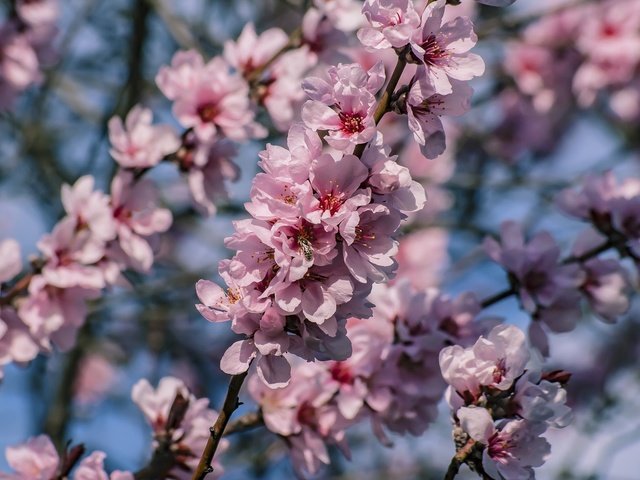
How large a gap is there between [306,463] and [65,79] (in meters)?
2.64

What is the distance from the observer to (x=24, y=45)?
122 inches

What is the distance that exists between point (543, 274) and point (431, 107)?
32.3 inches

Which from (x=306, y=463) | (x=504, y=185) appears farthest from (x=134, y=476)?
(x=504, y=185)

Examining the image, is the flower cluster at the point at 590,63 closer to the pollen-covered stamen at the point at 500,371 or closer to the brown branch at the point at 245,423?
the brown branch at the point at 245,423

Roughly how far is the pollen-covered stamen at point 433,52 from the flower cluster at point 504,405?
51 cm

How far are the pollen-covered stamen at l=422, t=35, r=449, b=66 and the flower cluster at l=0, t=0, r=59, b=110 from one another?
1.82 meters

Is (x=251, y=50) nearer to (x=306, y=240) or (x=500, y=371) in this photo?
(x=306, y=240)

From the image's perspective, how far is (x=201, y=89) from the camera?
98.9 inches

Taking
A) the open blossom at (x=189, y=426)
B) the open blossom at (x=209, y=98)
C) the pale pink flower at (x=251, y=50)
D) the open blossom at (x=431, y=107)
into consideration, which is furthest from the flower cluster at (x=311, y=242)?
the pale pink flower at (x=251, y=50)

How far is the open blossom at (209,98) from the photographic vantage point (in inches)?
97.6

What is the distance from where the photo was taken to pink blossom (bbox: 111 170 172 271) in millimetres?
2408

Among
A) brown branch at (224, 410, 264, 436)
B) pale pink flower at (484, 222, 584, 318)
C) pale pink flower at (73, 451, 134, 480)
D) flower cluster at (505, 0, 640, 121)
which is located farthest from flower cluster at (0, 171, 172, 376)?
flower cluster at (505, 0, 640, 121)

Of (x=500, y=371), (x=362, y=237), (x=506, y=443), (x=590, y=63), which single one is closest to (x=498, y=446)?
(x=506, y=443)

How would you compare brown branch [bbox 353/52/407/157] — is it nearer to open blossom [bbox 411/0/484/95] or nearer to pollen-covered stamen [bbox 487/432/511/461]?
open blossom [bbox 411/0/484/95]
